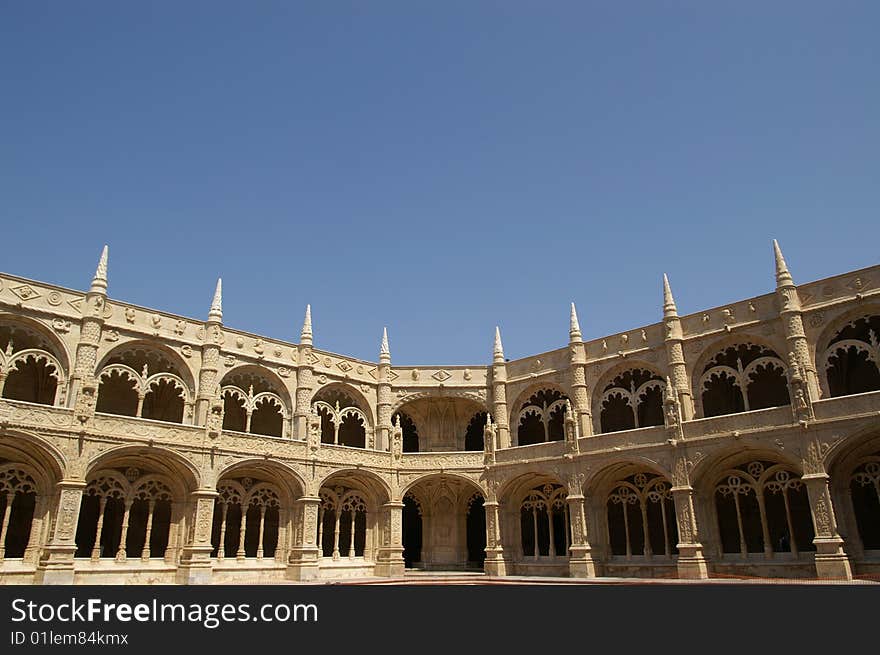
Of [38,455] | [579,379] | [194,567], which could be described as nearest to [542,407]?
[579,379]

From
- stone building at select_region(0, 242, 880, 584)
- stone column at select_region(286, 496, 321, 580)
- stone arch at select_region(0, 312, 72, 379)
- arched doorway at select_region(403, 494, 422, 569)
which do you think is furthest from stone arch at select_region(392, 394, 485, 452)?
stone arch at select_region(0, 312, 72, 379)

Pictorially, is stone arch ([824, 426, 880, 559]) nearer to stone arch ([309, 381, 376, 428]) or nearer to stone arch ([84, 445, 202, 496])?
stone arch ([309, 381, 376, 428])

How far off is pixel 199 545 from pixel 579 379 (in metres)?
18.4

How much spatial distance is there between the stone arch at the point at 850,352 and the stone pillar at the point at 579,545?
36.9ft

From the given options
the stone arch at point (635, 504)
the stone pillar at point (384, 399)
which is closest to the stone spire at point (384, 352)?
the stone pillar at point (384, 399)

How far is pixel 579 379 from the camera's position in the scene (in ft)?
108

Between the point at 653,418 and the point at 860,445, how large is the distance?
35.4 ft

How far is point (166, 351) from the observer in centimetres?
2969

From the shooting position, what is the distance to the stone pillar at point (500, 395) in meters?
35.6

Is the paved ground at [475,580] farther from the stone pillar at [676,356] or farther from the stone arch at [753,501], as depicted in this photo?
the stone pillar at [676,356]

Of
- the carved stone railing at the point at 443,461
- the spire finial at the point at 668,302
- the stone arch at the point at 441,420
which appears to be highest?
the spire finial at the point at 668,302

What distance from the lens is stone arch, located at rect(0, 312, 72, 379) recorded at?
85.8ft

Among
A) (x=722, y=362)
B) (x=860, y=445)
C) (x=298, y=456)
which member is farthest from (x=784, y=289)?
(x=298, y=456)

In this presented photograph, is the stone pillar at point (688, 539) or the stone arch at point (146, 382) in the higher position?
the stone arch at point (146, 382)
